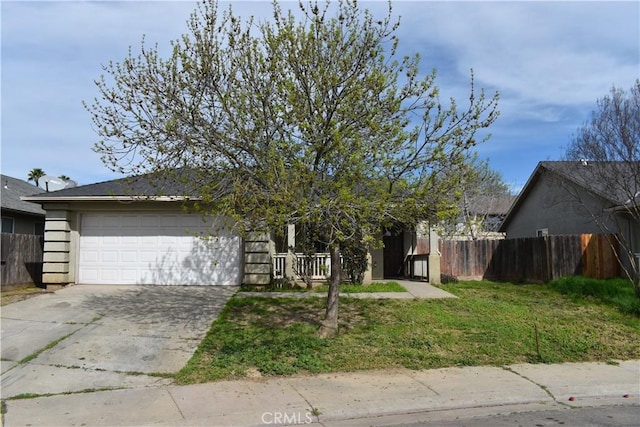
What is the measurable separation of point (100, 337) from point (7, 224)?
36.7 feet

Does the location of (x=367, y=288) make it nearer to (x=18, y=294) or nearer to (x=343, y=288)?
(x=343, y=288)

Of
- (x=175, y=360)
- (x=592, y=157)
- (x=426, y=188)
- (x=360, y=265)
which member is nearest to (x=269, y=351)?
(x=175, y=360)

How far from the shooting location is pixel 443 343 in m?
9.25

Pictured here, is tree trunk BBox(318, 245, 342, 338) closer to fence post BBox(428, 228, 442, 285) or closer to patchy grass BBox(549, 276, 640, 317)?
patchy grass BBox(549, 276, 640, 317)

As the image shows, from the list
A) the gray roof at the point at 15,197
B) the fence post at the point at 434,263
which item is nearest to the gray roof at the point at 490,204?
the fence post at the point at 434,263

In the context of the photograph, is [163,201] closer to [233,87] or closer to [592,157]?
[233,87]

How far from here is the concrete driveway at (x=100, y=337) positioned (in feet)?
24.4

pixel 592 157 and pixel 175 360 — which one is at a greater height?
pixel 592 157

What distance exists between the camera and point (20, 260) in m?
15.4

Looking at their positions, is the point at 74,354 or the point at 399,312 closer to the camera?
the point at 74,354

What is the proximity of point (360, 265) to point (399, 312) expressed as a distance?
4.13 metres

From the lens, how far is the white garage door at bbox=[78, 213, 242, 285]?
15.1 metres

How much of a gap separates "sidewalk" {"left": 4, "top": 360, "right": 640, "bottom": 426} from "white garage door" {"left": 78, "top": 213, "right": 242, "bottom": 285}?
8.20 m

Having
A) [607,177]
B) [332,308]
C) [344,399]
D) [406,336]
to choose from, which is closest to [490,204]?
[607,177]
